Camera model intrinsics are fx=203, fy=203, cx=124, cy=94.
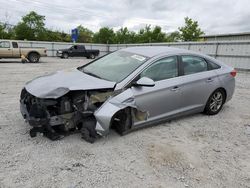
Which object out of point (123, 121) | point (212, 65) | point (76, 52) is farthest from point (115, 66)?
point (76, 52)

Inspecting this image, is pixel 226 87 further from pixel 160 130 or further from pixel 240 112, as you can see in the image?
pixel 160 130

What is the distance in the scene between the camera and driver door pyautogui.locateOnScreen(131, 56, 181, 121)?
10.8 ft

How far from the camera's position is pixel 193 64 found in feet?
13.6

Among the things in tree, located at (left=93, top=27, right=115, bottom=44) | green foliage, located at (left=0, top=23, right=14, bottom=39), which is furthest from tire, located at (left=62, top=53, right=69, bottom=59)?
tree, located at (left=93, top=27, right=115, bottom=44)

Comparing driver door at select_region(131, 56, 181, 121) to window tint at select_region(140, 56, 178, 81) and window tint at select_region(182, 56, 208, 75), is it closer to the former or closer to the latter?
window tint at select_region(140, 56, 178, 81)

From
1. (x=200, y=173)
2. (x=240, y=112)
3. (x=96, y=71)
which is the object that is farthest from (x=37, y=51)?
(x=200, y=173)

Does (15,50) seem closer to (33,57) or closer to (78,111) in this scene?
(33,57)

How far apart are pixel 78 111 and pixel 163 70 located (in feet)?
5.53

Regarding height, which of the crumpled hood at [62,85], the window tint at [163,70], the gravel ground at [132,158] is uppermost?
the window tint at [163,70]

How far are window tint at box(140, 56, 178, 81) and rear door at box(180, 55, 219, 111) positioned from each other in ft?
0.63

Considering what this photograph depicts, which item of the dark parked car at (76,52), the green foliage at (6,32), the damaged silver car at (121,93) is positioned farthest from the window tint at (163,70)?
the green foliage at (6,32)

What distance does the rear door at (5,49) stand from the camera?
1507 centimetres

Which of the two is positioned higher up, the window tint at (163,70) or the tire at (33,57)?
the window tint at (163,70)

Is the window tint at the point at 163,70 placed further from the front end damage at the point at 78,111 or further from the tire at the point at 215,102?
the tire at the point at 215,102
